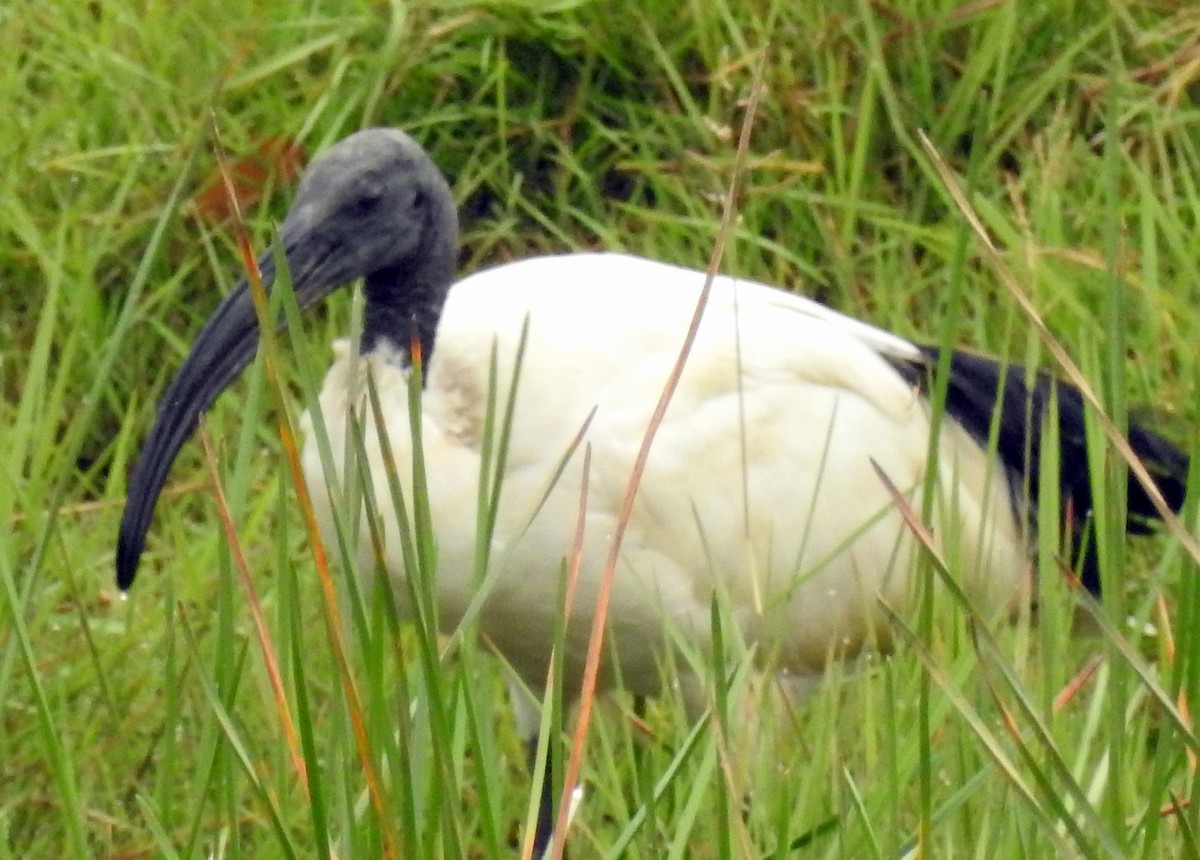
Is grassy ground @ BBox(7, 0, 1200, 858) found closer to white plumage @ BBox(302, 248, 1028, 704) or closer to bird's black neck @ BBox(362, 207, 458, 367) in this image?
white plumage @ BBox(302, 248, 1028, 704)

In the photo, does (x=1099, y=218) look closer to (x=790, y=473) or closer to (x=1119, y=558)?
(x=790, y=473)

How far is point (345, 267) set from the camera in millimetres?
2650

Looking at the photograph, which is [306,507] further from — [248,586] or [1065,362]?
[1065,362]

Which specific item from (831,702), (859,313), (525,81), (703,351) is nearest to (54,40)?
(525,81)

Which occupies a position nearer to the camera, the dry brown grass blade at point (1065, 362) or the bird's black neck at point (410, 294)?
the dry brown grass blade at point (1065, 362)

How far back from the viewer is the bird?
2.55 meters

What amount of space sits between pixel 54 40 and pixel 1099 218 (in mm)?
1897

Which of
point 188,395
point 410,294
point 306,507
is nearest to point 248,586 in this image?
point 306,507

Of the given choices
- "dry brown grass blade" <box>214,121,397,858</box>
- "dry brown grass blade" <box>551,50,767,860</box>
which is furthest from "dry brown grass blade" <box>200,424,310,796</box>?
"dry brown grass blade" <box>551,50,767,860</box>

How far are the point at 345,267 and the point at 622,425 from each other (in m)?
0.38

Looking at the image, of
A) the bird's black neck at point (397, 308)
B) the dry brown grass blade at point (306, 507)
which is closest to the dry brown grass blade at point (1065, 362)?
the dry brown grass blade at point (306, 507)

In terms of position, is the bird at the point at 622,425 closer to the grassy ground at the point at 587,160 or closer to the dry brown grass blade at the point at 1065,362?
the grassy ground at the point at 587,160

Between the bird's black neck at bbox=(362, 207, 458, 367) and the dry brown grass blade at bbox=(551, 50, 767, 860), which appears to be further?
the bird's black neck at bbox=(362, 207, 458, 367)

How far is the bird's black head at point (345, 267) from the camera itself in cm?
248
